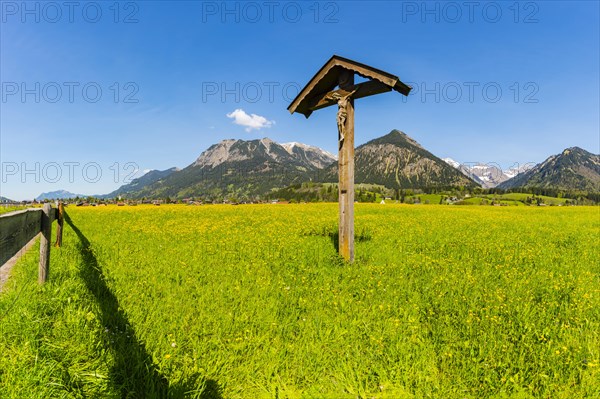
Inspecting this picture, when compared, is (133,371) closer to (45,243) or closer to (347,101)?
(45,243)

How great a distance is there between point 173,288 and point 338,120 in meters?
6.49

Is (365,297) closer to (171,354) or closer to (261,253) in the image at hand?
(171,354)

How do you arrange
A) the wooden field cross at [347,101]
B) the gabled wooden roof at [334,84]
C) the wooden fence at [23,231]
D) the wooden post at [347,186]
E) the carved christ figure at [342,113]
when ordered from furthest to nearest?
the carved christ figure at [342,113], the wooden post at [347,186], the wooden field cross at [347,101], the gabled wooden roof at [334,84], the wooden fence at [23,231]

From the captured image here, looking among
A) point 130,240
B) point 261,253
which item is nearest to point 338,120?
point 261,253

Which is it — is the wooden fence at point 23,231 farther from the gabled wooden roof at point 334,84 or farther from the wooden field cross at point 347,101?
the gabled wooden roof at point 334,84

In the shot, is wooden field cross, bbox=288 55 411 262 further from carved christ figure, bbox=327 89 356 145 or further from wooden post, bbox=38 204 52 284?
wooden post, bbox=38 204 52 284

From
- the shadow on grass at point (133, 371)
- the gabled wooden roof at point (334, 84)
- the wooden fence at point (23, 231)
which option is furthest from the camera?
the gabled wooden roof at point (334, 84)

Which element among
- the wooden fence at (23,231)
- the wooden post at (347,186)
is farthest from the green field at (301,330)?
the wooden fence at (23,231)

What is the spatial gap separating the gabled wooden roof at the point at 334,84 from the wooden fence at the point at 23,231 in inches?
305

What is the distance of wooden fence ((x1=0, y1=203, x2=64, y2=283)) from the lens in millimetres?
3489

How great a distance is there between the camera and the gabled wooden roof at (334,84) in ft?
27.0

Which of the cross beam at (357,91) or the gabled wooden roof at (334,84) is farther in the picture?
the cross beam at (357,91)

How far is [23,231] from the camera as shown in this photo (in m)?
4.46

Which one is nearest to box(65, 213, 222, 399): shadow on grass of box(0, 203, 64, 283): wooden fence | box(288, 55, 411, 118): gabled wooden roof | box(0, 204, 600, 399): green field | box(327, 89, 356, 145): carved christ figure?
box(0, 204, 600, 399): green field
